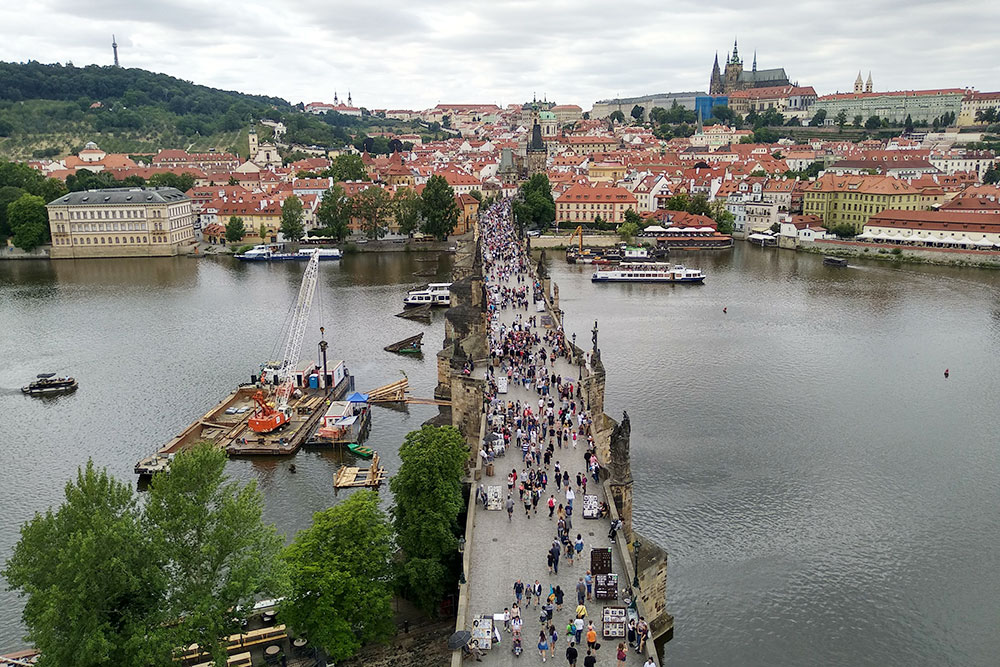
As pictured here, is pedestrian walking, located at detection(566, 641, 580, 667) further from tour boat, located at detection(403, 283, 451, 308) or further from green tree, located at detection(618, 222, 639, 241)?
green tree, located at detection(618, 222, 639, 241)

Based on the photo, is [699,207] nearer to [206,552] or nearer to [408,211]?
[408,211]

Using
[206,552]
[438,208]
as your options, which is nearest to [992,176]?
[438,208]

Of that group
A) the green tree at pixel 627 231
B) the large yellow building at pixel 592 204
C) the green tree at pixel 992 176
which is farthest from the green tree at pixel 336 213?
the green tree at pixel 992 176

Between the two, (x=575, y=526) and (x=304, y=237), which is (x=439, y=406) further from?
(x=304, y=237)

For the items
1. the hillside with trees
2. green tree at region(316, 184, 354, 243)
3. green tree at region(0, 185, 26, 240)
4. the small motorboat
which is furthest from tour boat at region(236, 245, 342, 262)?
the hillside with trees

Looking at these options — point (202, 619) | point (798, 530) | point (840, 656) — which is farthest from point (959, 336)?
point (202, 619)

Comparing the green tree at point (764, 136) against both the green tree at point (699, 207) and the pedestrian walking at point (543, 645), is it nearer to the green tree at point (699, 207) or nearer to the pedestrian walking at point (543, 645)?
the green tree at point (699, 207)
